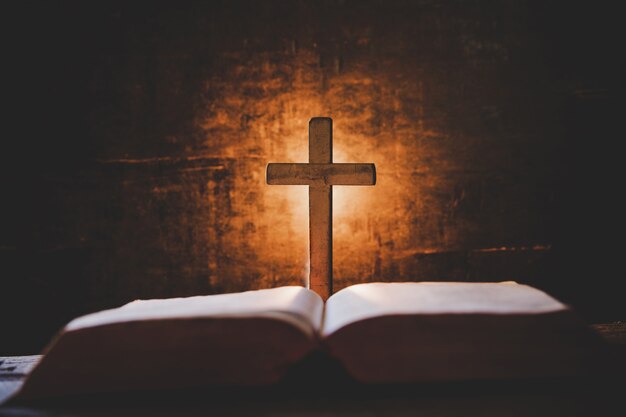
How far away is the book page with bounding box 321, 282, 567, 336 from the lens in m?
1.46

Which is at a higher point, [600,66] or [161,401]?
[600,66]

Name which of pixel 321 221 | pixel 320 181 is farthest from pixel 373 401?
pixel 320 181

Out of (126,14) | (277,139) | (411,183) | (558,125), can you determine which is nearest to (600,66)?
(558,125)

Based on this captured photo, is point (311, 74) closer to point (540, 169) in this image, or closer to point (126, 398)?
point (540, 169)

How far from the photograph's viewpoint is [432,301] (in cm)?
158

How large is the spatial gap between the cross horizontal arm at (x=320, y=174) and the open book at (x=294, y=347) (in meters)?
1.17

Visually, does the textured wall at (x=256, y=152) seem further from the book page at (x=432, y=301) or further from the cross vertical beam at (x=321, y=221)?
the book page at (x=432, y=301)

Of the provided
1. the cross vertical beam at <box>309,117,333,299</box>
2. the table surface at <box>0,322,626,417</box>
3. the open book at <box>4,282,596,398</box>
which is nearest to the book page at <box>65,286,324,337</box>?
the open book at <box>4,282,596,398</box>

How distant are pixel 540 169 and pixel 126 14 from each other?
320 cm

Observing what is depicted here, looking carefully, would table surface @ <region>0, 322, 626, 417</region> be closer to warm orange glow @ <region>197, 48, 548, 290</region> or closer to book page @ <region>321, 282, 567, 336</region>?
book page @ <region>321, 282, 567, 336</region>

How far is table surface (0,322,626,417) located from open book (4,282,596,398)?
0.13ft

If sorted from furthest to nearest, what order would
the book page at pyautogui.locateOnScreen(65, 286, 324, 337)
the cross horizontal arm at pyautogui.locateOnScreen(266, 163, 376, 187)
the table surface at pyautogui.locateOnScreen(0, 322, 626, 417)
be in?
the cross horizontal arm at pyautogui.locateOnScreen(266, 163, 376, 187) < the book page at pyautogui.locateOnScreen(65, 286, 324, 337) < the table surface at pyautogui.locateOnScreen(0, 322, 626, 417)

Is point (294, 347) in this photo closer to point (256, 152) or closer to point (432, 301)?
point (432, 301)

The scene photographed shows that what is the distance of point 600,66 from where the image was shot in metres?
3.05
